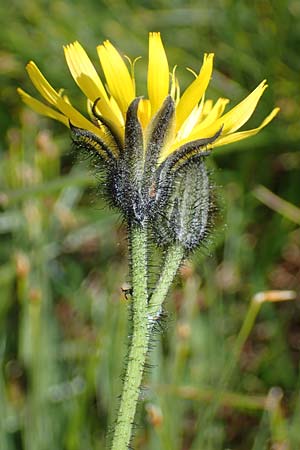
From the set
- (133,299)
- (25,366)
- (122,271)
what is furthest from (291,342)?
(133,299)

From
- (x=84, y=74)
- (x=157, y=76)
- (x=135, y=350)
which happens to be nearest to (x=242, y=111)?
(x=157, y=76)

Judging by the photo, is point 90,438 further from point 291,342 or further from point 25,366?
point 291,342

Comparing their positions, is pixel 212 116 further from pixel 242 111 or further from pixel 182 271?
pixel 182 271

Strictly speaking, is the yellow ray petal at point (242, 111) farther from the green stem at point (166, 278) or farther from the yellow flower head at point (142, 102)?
the green stem at point (166, 278)

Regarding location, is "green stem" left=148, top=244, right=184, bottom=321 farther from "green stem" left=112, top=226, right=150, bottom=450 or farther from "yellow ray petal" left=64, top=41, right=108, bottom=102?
"yellow ray petal" left=64, top=41, right=108, bottom=102

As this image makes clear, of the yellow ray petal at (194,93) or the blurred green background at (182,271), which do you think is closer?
the yellow ray petal at (194,93)

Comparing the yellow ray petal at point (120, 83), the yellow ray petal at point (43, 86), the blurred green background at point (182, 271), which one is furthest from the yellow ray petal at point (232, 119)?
the blurred green background at point (182, 271)
